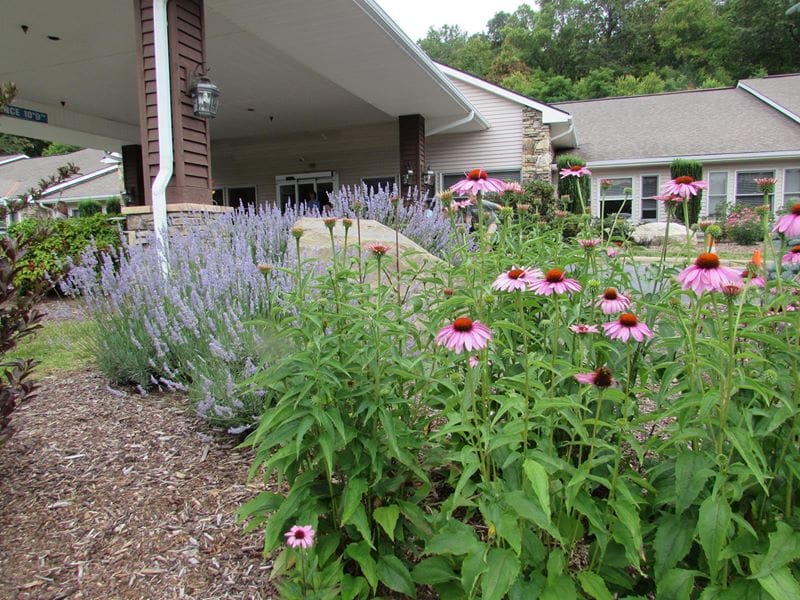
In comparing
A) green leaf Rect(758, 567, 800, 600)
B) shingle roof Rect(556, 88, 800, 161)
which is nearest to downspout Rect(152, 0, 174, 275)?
green leaf Rect(758, 567, 800, 600)

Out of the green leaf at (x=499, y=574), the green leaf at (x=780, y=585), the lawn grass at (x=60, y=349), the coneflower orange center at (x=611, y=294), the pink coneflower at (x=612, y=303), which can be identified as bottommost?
the lawn grass at (x=60, y=349)

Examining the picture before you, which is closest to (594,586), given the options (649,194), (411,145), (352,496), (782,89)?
(352,496)

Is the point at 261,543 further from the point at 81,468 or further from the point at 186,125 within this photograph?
the point at 186,125

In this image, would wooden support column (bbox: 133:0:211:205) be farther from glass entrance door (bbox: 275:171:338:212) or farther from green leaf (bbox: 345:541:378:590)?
glass entrance door (bbox: 275:171:338:212)

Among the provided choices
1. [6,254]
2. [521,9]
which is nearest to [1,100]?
[6,254]

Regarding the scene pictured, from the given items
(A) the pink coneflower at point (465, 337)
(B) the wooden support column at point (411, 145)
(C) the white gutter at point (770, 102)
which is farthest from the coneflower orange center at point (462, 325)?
(C) the white gutter at point (770, 102)

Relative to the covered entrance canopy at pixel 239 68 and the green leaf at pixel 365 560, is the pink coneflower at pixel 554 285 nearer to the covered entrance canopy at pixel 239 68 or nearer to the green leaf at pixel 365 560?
the green leaf at pixel 365 560

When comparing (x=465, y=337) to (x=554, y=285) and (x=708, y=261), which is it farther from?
(x=708, y=261)

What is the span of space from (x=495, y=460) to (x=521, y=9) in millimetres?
48848

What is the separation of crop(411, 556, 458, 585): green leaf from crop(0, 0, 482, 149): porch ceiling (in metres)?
5.69

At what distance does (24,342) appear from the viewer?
13.4 feet

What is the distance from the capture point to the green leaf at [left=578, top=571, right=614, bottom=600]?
1.19 m

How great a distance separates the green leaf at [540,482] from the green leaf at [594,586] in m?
0.30

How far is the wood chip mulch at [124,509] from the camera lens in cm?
161
